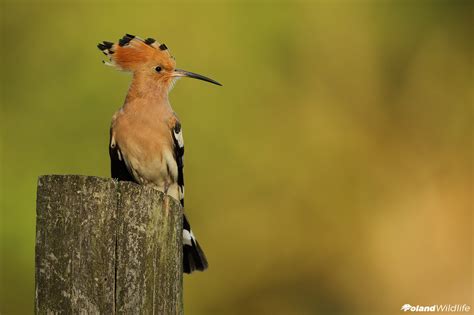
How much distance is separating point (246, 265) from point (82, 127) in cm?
124

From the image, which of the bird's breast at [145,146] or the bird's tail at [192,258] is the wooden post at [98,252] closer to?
the bird's tail at [192,258]

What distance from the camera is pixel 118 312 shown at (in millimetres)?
2006

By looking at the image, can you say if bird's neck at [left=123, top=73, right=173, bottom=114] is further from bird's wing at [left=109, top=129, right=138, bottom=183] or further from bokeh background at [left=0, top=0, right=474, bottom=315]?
bokeh background at [left=0, top=0, right=474, bottom=315]

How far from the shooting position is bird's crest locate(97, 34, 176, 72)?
12.3 ft

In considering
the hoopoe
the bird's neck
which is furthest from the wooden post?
the bird's neck

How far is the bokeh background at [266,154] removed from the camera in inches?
196

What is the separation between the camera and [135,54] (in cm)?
378

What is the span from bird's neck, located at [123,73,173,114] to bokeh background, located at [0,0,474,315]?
45.8 inches

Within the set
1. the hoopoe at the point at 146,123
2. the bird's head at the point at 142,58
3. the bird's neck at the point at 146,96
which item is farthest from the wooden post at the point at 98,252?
the bird's head at the point at 142,58

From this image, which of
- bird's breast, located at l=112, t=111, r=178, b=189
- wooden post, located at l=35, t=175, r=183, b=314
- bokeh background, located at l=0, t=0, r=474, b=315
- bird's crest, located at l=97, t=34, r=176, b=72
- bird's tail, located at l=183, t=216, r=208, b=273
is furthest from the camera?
bokeh background, located at l=0, t=0, r=474, b=315

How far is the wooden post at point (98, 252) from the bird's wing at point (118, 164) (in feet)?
5.23

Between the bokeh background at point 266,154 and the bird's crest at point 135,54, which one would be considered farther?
the bokeh background at point 266,154

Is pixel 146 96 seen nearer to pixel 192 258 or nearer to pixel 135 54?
pixel 135 54

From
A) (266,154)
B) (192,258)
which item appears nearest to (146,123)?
(192,258)
